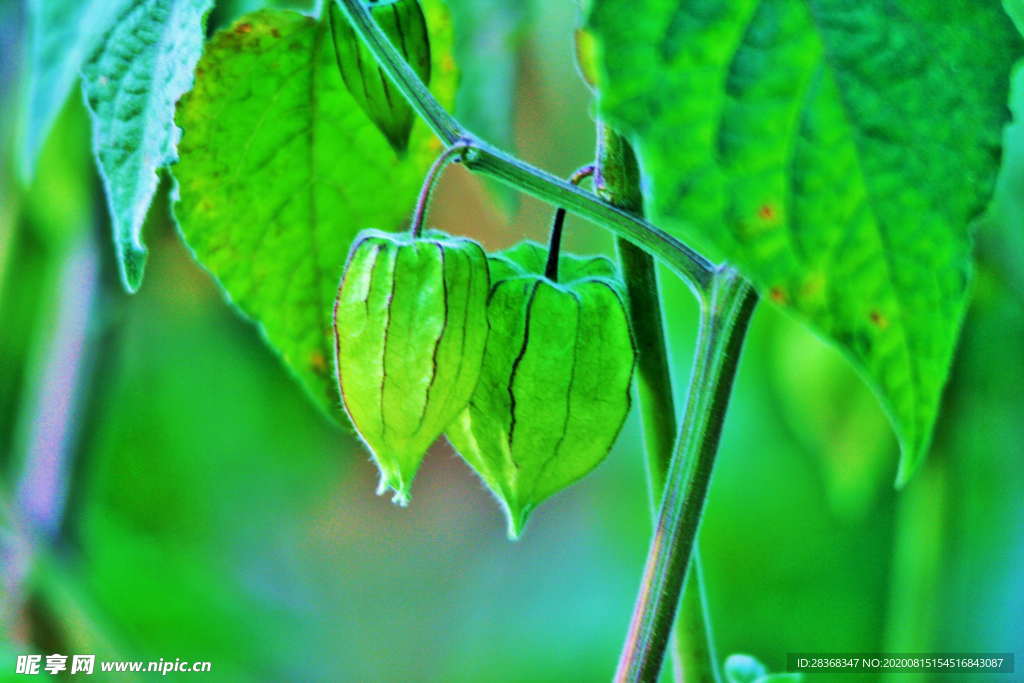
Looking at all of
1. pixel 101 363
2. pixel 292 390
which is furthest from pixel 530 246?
pixel 292 390

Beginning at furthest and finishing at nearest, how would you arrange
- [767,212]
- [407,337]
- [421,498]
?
[421,498], [407,337], [767,212]

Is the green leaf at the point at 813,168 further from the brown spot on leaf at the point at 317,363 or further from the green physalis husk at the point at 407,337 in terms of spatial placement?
the brown spot on leaf at the point at 317,363

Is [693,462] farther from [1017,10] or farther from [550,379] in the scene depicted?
[1017,10]

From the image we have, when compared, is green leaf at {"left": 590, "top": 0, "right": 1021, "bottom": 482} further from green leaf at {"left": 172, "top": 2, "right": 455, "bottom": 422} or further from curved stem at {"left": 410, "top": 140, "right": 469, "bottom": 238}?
green leaf at {"left": 172, "top": 2, "right": 455, "bottom": 422}

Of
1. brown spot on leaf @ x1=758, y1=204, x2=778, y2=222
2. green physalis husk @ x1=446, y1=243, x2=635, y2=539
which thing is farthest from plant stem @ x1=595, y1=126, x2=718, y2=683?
brown spot on leaf @ x1=758, y1=204, x2=778, y2=222

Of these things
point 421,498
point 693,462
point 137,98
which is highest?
point 137,98

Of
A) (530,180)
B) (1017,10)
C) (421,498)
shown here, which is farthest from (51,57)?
(421,498)

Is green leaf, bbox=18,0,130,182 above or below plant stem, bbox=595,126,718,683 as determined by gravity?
above
